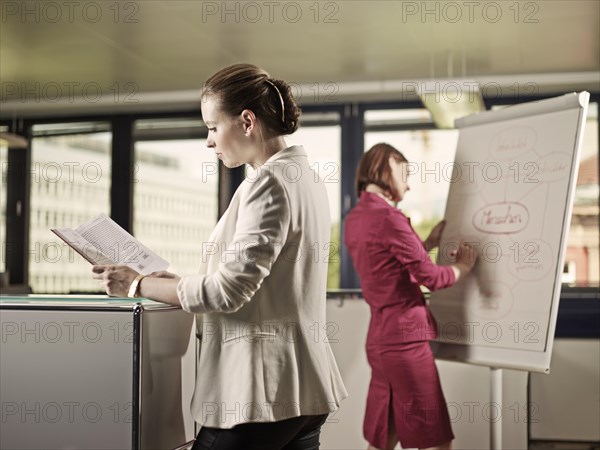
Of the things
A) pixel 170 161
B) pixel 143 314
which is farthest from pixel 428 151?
pixel 143 314

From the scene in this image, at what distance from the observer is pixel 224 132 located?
1.37 metres

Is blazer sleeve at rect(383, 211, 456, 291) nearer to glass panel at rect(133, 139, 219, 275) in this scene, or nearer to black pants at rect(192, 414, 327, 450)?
black pants at rect(192, 414, 327, 450)

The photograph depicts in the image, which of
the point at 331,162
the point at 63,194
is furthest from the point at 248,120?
the point at 63,194

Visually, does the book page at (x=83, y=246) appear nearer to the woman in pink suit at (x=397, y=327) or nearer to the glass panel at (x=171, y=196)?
the woman in pink suit at (x=397, y=327)

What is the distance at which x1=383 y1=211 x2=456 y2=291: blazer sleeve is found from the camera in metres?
2.61

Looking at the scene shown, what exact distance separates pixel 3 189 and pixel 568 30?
17.3ft

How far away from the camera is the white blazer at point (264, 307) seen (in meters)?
1.26

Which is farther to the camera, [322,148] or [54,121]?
[54,121]

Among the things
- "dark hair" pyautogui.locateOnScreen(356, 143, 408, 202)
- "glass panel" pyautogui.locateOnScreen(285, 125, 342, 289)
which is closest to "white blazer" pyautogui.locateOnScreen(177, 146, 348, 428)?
"dark hair" pyautogui.locateOnScreen(356, 143, 408, 202)

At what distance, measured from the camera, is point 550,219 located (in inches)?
108

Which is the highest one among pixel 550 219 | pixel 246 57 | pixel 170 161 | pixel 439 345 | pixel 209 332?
pixel 246 57

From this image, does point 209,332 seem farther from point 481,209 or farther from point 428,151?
point 428,151

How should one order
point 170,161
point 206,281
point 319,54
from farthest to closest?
point 170,161 → point 319,54 → point 206,281

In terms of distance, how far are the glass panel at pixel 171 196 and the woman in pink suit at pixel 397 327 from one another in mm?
4123
